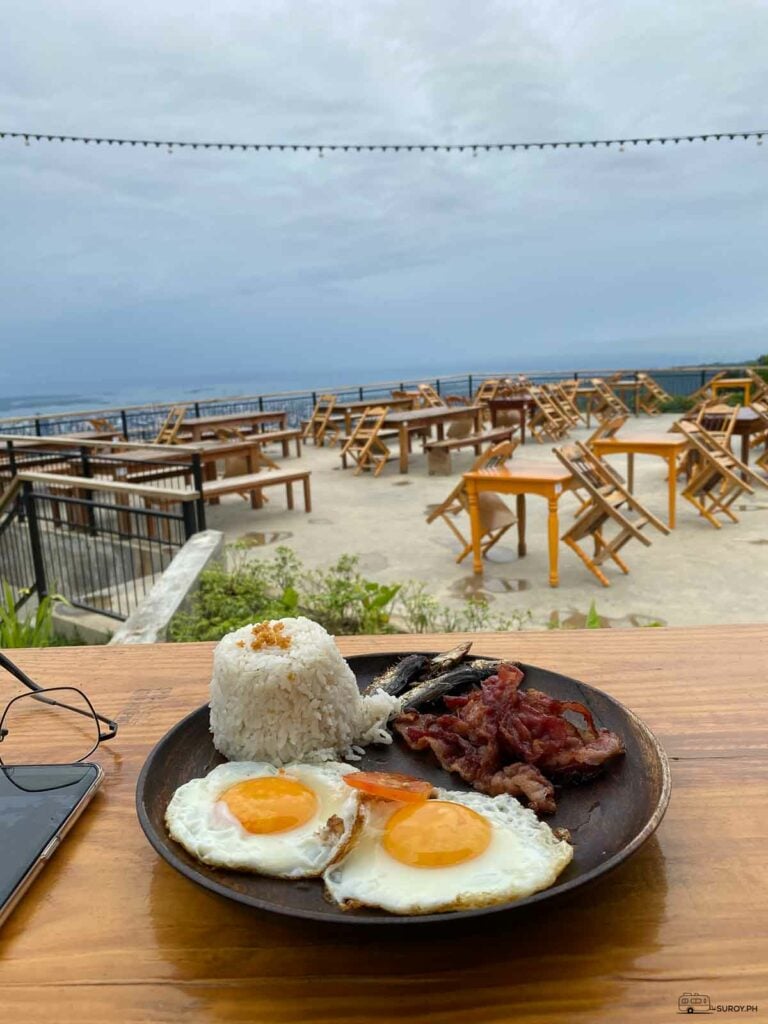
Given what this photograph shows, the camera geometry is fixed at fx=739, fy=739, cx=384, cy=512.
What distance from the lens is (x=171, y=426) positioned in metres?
12.7

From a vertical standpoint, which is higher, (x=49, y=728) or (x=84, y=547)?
(x=49, y=728)

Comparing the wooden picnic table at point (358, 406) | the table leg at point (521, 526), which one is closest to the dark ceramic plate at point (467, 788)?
the table leg at point (521, 526)

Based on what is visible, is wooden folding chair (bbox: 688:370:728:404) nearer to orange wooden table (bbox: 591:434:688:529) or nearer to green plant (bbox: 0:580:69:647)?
orange wooden table (bbox: 591:434:688:529)

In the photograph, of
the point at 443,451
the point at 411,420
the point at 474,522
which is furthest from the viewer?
Result: the point at 411,420

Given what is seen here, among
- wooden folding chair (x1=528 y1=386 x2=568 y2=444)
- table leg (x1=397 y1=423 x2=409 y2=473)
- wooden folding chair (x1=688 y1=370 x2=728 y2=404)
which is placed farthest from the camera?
wooden folding chair (x1=688 y1=370 x2=728 y2=404)

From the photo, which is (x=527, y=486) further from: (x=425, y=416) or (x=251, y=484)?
(x=425, y=416)

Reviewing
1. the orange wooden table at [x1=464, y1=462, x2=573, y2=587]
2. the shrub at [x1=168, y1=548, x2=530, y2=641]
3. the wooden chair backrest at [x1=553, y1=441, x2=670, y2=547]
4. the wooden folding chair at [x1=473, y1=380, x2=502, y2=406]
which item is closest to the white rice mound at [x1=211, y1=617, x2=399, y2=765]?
the shrub at [x1=168, y1=548, x2=530, y2=641]

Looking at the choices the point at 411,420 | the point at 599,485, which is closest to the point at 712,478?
the point at 599,485

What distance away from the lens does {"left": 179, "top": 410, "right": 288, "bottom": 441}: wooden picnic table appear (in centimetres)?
1209

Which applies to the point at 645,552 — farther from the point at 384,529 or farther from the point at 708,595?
the point at 384,529

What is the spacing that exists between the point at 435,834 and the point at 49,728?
0.72 m

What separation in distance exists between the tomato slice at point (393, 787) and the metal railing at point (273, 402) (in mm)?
11875

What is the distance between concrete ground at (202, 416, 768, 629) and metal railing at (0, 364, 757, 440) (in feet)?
15.3

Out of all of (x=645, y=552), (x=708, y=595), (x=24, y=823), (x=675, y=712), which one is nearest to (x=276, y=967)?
(x=24, y=823)
